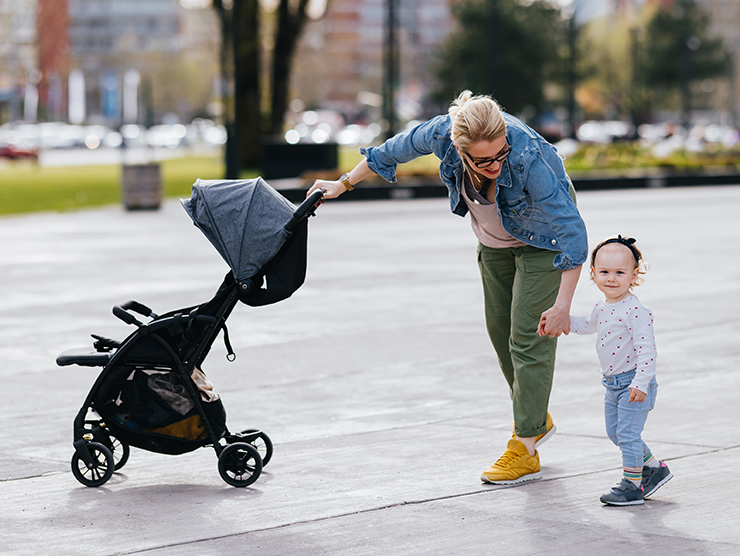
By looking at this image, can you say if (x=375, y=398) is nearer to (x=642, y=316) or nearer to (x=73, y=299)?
(x=642, y=316)

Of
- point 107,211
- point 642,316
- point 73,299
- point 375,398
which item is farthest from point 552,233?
point 107,211

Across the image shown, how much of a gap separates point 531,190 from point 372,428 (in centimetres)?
184

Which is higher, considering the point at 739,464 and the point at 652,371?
the point at 652,371

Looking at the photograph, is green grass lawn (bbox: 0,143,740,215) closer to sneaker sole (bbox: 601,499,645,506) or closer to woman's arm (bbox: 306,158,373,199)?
woman's arm (bbox: 306,158,373,199)

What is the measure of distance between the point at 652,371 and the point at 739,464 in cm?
101

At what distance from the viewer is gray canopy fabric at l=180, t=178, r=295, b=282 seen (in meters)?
4.99

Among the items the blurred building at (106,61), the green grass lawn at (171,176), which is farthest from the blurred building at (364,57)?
the green grass lawn at (171,176)

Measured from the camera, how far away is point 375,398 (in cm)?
679

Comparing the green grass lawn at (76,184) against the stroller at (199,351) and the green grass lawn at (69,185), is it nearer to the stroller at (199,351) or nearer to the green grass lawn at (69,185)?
the green grass lawn at (69,185)

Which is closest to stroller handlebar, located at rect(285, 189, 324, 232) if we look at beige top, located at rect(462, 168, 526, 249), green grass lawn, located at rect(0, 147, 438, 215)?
beige top, located at rect(462, 168, 526, 249)

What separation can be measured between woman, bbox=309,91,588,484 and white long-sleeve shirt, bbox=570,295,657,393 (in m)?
0.19

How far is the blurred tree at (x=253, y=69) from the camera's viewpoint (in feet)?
99.6

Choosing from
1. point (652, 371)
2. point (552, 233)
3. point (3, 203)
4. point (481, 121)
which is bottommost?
point (3, 203)

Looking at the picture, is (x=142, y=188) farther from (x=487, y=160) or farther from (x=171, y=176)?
(x=487, y=160)
